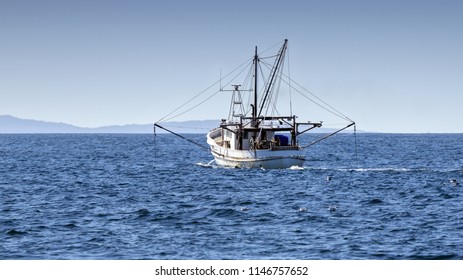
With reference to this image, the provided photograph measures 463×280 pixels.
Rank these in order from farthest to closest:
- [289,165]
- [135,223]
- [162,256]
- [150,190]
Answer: [289,165] < [150,190] < [135,223] < [162,256]

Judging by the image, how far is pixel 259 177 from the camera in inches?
2776

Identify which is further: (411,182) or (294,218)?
(411,182)

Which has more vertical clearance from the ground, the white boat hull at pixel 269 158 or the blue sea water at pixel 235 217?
the white boat hull at pixel 269 158

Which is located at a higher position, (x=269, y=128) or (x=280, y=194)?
(x=269, y=128)

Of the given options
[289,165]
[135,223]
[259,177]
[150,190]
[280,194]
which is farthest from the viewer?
[289,165]

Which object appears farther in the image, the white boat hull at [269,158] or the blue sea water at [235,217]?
the white boat hull at [269,158]

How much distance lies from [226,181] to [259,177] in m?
4.30

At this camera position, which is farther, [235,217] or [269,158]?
[269,158]

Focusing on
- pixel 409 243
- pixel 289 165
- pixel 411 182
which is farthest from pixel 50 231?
pixel 289 165

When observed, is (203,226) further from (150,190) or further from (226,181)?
(226,181)

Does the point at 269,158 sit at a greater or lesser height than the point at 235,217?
greater

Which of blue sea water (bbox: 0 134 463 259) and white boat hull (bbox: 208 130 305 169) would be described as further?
white boat hull (bbox: 208 130 305 169)

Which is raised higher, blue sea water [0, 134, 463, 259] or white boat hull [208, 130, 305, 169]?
white boat hull [208, 130, 305, 169]
